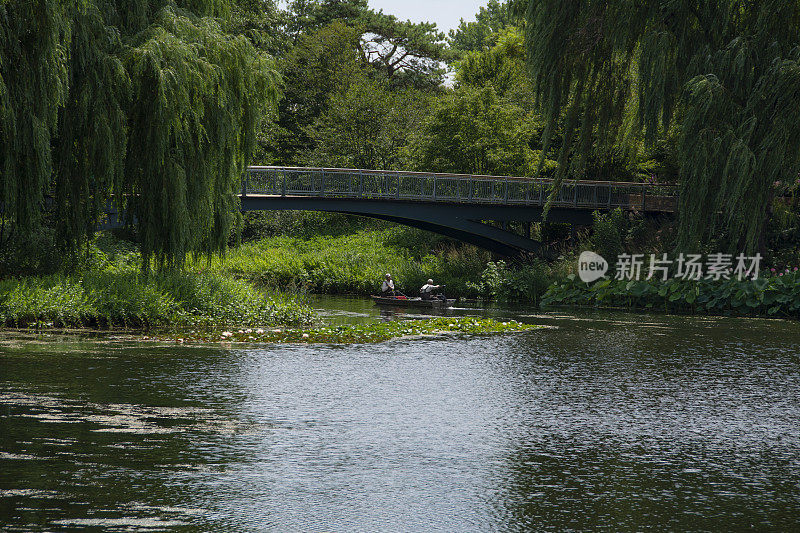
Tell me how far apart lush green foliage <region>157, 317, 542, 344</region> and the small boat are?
641 centimetres

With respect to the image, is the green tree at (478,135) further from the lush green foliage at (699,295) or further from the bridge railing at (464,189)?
the lush green foliage at (699,295)

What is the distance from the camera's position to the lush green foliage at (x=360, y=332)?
16.9 m

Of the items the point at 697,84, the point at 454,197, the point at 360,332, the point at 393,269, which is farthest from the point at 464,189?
the point at 360,332

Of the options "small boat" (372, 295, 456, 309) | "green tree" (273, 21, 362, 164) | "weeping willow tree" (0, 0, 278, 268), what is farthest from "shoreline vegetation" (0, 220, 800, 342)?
"green tree" (273, 21, 362, 164)

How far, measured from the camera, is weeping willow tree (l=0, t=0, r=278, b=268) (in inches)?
620

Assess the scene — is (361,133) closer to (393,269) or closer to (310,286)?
(393,269)

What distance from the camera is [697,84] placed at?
989 inches

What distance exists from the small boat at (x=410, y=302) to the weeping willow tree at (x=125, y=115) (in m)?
9.20

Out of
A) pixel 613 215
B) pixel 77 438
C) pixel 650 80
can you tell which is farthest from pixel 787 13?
pixel 77 438

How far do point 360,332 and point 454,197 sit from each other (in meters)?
18.6

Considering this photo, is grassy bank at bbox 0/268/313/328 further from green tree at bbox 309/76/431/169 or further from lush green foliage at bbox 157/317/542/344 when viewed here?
green tree at bbox 309/76/431/169

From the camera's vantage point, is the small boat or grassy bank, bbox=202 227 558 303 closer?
the small boat

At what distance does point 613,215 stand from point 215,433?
28189mm

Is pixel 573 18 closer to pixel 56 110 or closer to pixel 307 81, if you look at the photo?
pixel 56 110
